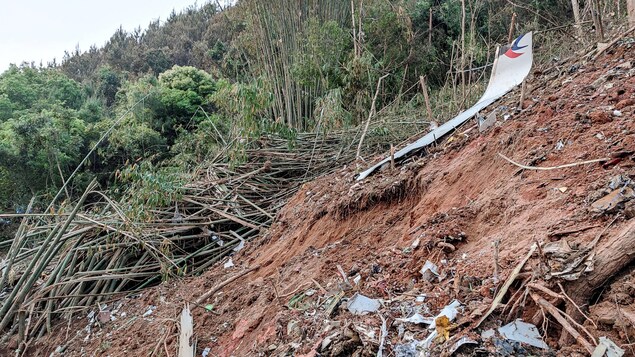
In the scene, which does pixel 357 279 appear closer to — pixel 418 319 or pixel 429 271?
pixel 429 271

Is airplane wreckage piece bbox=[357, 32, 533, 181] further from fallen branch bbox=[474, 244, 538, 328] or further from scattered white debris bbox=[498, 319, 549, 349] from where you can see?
scattered white debris bbox=[498, 319, 549, 349]

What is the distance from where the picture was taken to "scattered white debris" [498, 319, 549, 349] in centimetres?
121

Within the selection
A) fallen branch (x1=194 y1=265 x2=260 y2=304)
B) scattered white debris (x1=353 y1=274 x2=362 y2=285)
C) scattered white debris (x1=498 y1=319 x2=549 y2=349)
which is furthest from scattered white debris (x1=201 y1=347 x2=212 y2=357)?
scattered white debris (x1=498 y1=319 x2=549 y2=349)

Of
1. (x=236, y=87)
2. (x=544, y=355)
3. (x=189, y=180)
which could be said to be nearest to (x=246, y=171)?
(x=189, y=180)

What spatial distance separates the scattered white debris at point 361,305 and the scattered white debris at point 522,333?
476 mm

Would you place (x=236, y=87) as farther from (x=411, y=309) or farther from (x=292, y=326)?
(x=411, y=309)

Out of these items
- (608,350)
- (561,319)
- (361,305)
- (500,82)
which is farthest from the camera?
(500,82)

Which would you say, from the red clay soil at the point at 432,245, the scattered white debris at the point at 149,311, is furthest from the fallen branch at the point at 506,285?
the scattered white debris at the point at 149,311

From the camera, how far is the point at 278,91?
641 centimetres

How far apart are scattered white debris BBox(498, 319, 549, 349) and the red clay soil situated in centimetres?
2

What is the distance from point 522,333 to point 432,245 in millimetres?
660

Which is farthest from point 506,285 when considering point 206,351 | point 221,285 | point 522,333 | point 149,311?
point 149,311

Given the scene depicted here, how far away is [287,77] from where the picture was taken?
20.6 ft

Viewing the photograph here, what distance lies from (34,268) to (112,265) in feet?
1.78
